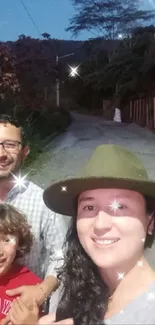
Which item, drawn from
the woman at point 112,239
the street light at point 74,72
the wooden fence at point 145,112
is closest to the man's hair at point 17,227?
the woman at point 112,239

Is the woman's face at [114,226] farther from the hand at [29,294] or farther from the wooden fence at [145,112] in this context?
the wooden fence at [145,112]

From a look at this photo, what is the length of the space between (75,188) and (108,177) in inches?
1.5

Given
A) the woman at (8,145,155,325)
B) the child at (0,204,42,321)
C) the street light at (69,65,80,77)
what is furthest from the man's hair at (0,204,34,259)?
the street light at (69,65,80,77)

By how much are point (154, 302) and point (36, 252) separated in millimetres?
303

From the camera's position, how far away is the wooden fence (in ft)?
4.55

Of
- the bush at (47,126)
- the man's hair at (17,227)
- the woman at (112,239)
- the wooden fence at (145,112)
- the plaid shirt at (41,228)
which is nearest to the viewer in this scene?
the woman at (112,239)

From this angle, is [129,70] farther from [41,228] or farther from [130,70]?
[41,228]

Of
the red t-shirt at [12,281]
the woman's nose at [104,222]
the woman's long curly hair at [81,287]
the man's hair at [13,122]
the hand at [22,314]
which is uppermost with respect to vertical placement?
the man's hair at [13,122]

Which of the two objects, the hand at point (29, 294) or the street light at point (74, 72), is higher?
the street light at point (74, 72)

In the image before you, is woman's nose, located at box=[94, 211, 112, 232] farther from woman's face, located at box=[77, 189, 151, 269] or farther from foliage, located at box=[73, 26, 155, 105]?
foliage, located at box=[73, 26, 155, 105]

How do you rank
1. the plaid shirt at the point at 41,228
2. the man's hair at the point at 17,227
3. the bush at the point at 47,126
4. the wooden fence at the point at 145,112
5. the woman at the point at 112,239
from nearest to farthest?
the woman at the point at 112,239
the man's hair at the point at 17,227
the plaid shirt at the point at 41,228
the bush at the point at 47,126
the wooden fence at the point at 145,112

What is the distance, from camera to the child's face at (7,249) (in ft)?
1.91

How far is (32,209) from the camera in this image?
0.73 metres

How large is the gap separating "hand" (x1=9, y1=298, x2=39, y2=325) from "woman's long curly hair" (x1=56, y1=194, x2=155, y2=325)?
22mm
